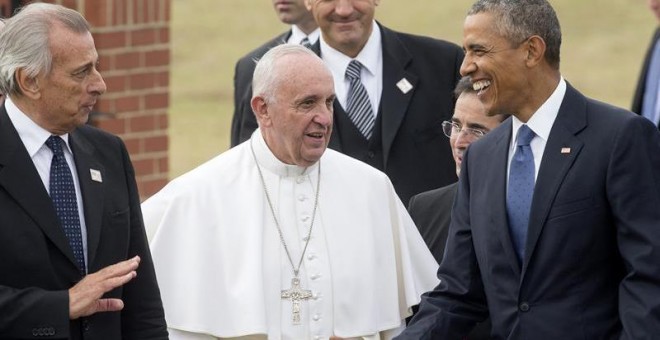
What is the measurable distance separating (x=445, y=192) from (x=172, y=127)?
12720mm

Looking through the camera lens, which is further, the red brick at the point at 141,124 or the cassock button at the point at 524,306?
the red brick at the point at 141,124

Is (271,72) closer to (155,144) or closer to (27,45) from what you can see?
(27,45)

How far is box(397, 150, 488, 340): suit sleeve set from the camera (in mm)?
7172

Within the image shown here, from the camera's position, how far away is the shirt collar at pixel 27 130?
689cm

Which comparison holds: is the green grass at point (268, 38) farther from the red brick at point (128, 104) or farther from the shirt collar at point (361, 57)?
the shirt collar at point (361, 57)

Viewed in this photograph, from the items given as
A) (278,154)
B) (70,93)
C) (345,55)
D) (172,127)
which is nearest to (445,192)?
(278,154)

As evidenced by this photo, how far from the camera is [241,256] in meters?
7.73

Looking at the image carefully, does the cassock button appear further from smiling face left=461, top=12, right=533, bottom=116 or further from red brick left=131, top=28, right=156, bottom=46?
red brick left=131, top=28, right=156, bottom=46

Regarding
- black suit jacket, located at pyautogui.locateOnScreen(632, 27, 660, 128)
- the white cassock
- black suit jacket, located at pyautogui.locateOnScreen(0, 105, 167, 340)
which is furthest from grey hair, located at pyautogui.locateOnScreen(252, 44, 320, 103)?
black suit jacket, located at pyautogui.locateOnScreen(632, 27, 660, 128)

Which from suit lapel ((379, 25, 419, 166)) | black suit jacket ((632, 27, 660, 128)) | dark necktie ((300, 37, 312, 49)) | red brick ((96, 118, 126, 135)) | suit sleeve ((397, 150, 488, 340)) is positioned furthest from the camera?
red brick ((96, 118, 126, 135))

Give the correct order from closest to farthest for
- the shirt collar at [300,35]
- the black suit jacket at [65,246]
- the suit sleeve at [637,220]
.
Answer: the suit sleeve at [637,220] → the black suit jacket at [65,246] → the shirt collar at [300,35]

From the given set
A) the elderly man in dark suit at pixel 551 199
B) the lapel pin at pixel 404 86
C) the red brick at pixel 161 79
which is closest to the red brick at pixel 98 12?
the red brick at pixel 161 79

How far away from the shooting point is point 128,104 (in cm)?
1183

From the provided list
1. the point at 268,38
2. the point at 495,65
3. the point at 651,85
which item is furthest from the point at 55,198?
the point at 268,38
